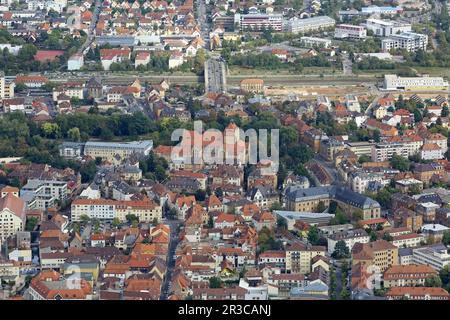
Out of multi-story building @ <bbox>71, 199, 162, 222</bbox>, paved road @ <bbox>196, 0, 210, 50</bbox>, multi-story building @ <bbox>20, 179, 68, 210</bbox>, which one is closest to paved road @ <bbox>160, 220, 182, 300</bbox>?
multi-story building @ <bbox>71, 199, 162, 222</bbox>

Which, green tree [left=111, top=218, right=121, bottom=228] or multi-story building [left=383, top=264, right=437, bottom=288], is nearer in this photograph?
multi-story building [left=383, top=264, right=437, bottom=288]

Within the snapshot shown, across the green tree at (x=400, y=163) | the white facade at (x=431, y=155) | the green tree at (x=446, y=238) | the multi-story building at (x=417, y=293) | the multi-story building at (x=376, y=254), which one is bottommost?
the white facade at (x=431, y=155)

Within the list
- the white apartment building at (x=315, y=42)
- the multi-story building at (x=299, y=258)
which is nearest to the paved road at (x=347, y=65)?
the white apartment building at (x=315, y=42)

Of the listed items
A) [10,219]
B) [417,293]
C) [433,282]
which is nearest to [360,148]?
[10,219]

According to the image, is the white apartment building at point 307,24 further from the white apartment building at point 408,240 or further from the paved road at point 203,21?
the white apartment building at point 408,240

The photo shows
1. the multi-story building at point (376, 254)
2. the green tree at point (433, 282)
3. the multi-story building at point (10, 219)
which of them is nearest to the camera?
the green tree at point (433, 282)

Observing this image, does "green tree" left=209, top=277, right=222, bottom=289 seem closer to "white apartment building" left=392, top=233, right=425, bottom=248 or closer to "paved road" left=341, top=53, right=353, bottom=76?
"white apartment building" left=392, top=233, right=425, bottom=248

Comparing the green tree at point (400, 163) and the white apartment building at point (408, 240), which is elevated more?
the white apartment building at point (408, 240)
